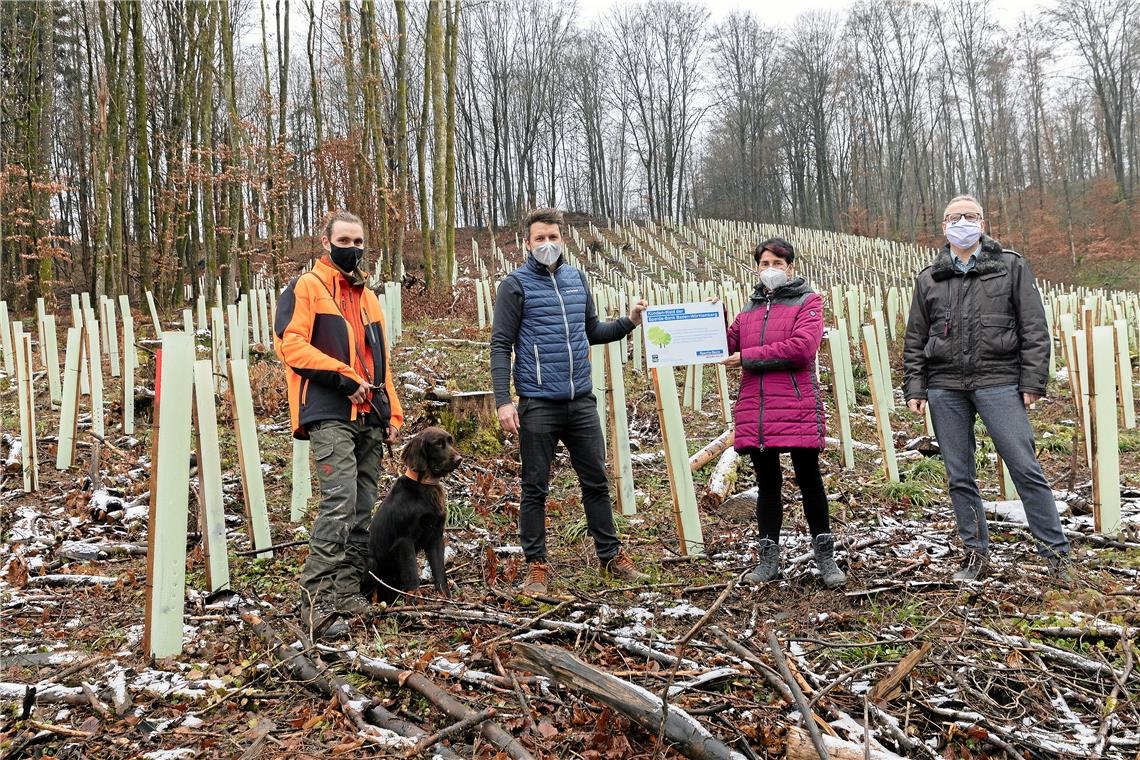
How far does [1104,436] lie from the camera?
4180 millimetres

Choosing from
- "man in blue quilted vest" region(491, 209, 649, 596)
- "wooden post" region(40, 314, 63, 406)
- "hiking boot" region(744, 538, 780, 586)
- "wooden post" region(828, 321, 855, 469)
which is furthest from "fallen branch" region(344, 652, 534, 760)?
"wooden post" region(40, 314, 63, 406)

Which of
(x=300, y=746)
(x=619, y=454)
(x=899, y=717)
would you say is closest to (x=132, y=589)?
(x=300, y=746)

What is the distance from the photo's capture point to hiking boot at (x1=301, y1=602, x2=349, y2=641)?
3219 millimetres

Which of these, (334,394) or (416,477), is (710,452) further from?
(334,394)

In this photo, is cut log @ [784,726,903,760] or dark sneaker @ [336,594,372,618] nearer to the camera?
cut log @ [784,726,903,760]

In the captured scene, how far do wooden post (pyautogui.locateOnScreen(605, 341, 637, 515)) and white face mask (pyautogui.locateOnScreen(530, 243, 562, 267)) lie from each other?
1102mm

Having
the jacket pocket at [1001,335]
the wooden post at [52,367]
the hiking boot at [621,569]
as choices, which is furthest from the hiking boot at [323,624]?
the wooden post at [52,367]

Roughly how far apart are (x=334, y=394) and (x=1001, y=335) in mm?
3340

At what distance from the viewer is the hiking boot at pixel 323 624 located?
3.22m

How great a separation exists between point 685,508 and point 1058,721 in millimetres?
2172

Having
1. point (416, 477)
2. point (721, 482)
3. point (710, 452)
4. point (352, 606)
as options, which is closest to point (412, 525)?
point (416, 477)

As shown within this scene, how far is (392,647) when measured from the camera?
10.1ft

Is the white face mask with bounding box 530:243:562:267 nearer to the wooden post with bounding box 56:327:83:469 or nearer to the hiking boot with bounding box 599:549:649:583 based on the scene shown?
the hiking boot with bounding box 599:549:649:583

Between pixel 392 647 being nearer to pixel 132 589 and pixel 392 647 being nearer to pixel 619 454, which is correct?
pixel 132 589
